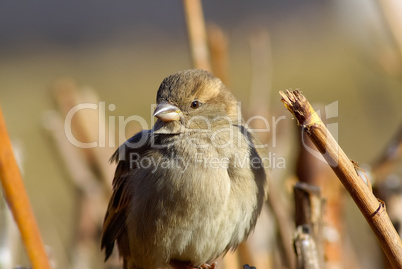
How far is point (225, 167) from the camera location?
2879mm

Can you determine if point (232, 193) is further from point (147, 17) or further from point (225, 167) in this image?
point (147, 17)

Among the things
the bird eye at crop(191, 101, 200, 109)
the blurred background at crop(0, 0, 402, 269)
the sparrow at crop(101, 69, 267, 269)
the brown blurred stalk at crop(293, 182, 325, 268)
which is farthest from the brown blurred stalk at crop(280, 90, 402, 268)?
the blurred background at crop(0, 0, 402, 269)

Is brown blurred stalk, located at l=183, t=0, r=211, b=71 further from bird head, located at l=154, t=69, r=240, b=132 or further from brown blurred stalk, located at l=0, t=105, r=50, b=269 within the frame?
brown blurred stalk, located at l=0, t=105, r=50, b=269

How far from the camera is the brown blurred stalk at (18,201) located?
1.53 metres

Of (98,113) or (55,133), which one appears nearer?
(55,133)

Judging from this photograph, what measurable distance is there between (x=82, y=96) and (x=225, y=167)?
1.65 metres

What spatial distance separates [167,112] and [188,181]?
1.21 feet

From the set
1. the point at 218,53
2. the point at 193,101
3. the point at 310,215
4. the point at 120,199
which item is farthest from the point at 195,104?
the point at 310,215

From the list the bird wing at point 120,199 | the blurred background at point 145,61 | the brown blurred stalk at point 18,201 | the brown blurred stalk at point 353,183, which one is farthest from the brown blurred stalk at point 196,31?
the blurred background at point 145,61

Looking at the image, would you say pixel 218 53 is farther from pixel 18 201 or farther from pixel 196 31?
pixel 18 201

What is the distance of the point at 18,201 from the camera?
1575 millimetres

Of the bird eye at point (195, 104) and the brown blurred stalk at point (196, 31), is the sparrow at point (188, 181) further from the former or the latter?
the brown blurred stalk at point (196, 31)

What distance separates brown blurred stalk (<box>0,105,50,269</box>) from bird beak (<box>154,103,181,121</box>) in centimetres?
137

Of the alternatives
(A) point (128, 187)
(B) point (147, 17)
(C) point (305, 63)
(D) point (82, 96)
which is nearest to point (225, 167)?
(A) point (128, 187)
